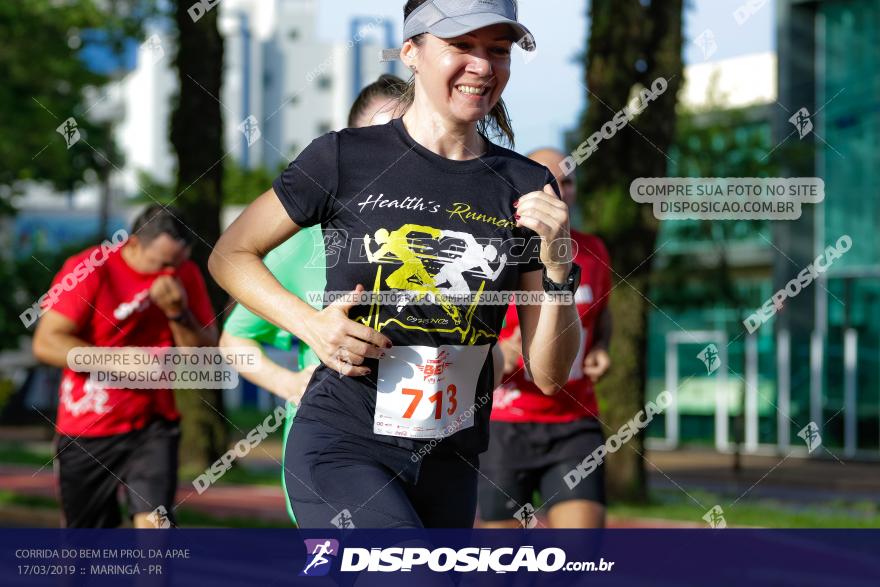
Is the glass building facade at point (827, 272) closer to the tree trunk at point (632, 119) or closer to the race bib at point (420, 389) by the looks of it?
the tree trunk at point (632, 119)

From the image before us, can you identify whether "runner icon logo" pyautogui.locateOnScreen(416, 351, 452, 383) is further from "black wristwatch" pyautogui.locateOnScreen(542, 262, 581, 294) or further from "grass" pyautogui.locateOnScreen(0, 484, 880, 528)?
"grass" pyautogui.locateOnScreen(0, 484, 880, 528)

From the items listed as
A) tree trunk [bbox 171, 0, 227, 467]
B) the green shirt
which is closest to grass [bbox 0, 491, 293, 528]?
tree trunk [bbox 171, 0, 227, 467]

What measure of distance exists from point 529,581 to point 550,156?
2.38 metres

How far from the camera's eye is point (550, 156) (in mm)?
5871

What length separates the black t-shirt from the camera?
11.0 ft

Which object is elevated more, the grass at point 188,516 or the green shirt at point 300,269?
the grass at point 188,516

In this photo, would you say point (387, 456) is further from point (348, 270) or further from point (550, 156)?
point (550, 156)

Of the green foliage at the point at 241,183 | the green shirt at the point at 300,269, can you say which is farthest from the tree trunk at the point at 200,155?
the green foliage at the point at 241,183

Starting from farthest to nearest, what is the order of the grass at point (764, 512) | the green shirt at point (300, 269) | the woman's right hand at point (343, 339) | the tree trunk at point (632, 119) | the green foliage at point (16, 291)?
the green foliage at point (16, 291) < the tree trunk at point (632, 119) < the grass at point (764, 512) < the green shirt at point (300, 269) < the woman's right hand at point (343, 339)

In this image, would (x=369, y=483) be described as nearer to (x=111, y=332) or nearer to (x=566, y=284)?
(x=566, y=284)

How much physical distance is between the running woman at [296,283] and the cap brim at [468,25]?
0.86 meters

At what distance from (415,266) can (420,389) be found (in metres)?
0.31

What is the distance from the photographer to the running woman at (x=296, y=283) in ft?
14.4

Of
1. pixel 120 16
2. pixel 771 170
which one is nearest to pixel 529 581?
pixel 771 170
